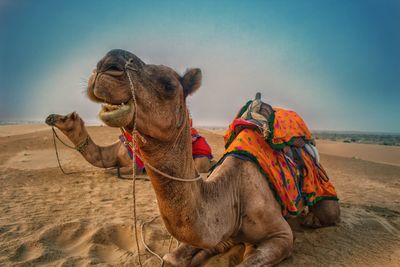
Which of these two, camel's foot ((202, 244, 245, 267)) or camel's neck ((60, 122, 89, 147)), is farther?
camel's neck ((60, 122, 89, 147))

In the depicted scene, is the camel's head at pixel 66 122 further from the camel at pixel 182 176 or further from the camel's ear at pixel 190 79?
the camel's ear at pixel 190 79

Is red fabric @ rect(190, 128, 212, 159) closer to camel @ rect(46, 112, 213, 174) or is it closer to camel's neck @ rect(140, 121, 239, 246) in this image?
camel @ rect(46, 112, 213, 174)

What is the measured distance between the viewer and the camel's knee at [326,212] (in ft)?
12.7

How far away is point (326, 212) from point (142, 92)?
3.11m

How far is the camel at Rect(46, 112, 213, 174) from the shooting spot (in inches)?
236

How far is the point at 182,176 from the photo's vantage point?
7.02ft

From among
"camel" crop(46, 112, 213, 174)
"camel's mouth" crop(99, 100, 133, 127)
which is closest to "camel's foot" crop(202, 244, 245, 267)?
"camel's mouth" crop(99, 100, 133, 127)

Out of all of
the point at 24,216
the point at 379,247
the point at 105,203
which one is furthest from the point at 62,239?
the point at 379,247

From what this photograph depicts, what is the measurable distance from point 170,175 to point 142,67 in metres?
0.74

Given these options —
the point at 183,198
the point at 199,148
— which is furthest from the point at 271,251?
the point at 199,148

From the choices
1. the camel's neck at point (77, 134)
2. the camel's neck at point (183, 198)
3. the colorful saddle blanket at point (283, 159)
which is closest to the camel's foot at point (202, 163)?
the camel's neck at point (77, 134)

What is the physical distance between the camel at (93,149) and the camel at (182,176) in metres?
2.92

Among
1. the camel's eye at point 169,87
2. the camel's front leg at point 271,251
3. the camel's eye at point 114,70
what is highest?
the camel's eye at point 114,70

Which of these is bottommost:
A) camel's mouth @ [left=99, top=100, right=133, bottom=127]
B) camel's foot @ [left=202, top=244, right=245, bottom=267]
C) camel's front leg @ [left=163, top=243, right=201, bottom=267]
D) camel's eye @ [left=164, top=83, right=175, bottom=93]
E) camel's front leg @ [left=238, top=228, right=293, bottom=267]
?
camel's foot @ [left=202, top=244, right=245, bottom=267]
